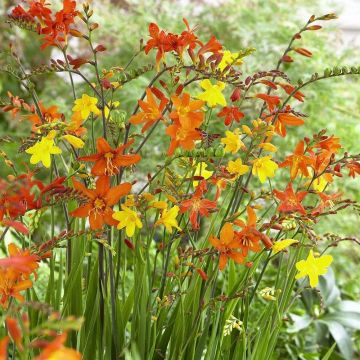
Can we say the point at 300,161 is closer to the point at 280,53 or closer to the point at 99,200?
the point at 99,200

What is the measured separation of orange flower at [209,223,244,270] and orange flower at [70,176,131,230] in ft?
0.43

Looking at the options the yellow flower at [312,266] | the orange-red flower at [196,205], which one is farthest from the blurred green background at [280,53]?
the orange-red flower at [196,205]

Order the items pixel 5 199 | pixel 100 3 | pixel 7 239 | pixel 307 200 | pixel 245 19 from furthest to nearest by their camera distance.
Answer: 1. pixel 100 3
2. pixel 245 19
3. pixel 307 200
4. pixel 7 239
5. pixel 5 199

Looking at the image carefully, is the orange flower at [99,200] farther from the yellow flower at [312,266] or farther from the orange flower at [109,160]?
the yellow flower at [312,266]

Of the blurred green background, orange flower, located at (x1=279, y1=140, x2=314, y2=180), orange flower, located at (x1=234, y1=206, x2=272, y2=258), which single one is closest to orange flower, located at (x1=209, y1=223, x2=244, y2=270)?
orange flower, located at (x1=234, y1=206, x2=272, y2=258)

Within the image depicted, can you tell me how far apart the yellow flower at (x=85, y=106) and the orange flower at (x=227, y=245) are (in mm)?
213

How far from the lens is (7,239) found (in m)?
2.07

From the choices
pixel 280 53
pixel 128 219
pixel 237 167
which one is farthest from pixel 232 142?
pixel 280 53

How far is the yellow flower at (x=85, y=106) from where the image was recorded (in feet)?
2.98

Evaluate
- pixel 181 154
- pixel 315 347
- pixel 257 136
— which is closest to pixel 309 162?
pixel 257 136

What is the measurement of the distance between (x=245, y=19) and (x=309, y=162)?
5.30 feet

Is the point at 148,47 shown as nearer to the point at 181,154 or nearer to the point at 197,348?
the point at 181,154

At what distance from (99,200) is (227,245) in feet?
0.55

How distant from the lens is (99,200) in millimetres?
827
